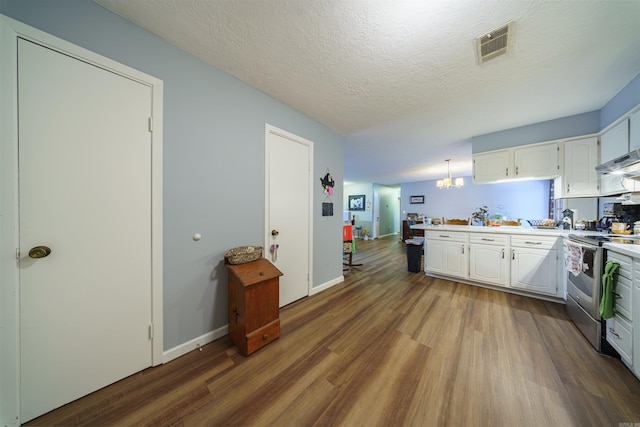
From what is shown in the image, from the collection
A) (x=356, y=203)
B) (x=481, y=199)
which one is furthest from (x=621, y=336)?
(x=356, y=203)

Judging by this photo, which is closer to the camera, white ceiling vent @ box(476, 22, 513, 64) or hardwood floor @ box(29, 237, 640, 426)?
hardwood floor @ box(29, 237, 640, 426)

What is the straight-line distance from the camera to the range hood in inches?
64.9

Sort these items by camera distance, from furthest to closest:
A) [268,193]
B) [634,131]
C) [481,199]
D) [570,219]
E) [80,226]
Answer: [481,199] < [570,219] < [268,193] < [634,131] < [80,226]

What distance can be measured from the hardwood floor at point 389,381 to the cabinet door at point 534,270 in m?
0.52

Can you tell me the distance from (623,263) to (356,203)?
7.24 meters

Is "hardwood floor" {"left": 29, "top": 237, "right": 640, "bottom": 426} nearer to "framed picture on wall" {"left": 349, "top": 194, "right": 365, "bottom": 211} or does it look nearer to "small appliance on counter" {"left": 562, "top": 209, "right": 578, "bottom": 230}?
"small appliance on counter" {"left": 562, "top": 209, "right": 578, "bottom": 230}

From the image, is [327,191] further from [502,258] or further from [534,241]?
[534,241]

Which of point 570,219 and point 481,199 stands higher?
point 481,199

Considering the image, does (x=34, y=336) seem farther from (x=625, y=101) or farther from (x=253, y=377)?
(x=625, y=101)

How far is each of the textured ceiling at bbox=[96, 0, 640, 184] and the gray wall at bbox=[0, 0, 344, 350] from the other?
0.50 ft

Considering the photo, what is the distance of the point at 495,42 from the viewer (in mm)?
1486

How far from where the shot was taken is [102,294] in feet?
4.21

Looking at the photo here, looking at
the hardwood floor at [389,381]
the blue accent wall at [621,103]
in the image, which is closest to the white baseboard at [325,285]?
the hardwood floor at [389,381]

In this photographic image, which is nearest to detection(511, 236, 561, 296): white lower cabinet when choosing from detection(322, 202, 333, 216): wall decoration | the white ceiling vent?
the white ceiling vent
